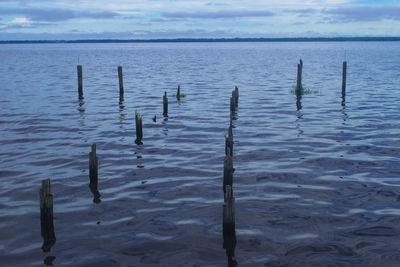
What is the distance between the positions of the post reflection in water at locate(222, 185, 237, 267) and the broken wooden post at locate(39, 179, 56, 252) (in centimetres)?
372

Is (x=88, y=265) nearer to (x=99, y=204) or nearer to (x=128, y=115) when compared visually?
(x=99, y=204)

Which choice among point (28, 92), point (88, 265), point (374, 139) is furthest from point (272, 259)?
point (28, 92)

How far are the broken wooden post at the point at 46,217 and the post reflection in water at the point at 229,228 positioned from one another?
372cm

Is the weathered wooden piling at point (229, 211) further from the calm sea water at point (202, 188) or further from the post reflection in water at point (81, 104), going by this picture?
the post reflection in water at point (81, 104)

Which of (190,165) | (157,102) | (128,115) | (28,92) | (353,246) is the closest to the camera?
(353,246)

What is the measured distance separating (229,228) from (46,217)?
13.2 ft

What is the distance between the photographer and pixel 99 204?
11812mm

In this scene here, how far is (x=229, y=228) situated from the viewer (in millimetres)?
9578

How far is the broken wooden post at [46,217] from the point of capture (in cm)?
897

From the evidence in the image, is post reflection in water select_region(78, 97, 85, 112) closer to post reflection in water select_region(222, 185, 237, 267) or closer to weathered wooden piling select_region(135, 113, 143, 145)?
weathered wooden piling select_region(135, 113, 143, 145)

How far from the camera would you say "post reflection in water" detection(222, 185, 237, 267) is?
880cm

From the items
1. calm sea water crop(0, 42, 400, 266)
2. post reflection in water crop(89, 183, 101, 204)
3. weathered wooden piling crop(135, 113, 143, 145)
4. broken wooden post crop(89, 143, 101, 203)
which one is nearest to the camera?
calm sea water crop(0, 42, 400, 266)

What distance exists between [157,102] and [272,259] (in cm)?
2515

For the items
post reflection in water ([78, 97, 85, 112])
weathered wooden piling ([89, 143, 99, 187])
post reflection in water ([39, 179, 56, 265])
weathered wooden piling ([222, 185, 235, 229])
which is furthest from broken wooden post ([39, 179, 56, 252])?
post reflection in water ([78, 97, 85, 112])
